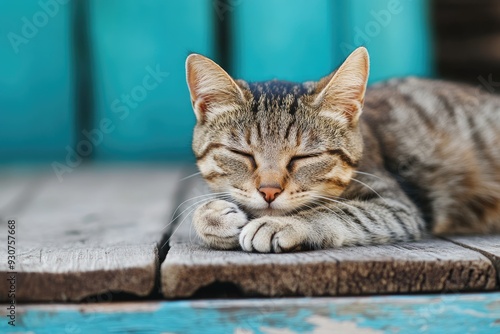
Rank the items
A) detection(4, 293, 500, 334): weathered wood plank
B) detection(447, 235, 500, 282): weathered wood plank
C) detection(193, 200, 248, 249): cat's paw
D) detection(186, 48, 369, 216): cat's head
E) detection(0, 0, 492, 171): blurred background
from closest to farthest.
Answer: detection(4, 293, 500, 334): weathered wood plank, detection(447, 235, 500, 282): weathered wood plank, detection(193, 200, 248, 249): cat's paw, detection(186, 48, 369, 216): cat's head, detection(0, 0, 492, 171): blurred background

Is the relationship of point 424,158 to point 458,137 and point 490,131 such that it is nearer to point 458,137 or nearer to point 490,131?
point 458,137

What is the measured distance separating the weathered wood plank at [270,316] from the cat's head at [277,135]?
1.64 ft

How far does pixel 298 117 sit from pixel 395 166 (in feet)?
2.56

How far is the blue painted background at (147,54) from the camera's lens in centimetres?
557

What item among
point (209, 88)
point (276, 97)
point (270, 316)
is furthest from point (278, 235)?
point (209, 88)

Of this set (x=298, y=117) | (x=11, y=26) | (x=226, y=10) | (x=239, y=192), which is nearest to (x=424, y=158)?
(x=298, y=117)

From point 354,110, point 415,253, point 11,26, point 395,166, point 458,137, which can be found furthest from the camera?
point 11,26

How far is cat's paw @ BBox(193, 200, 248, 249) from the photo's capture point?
2629 mm

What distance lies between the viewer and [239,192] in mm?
2764

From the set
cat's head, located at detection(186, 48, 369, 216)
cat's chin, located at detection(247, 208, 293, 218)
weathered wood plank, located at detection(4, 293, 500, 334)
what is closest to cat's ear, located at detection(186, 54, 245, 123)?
cat's head, located at detection(186, 48, 369, 216)

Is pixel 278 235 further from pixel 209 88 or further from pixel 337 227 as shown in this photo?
pixel 209 88

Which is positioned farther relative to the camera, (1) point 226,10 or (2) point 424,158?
(1) point 226,10

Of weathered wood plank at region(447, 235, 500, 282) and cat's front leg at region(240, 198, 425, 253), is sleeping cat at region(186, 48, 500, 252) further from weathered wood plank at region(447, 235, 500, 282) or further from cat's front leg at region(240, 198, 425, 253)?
weathered wood plank at region(447, 235, 500, 282)

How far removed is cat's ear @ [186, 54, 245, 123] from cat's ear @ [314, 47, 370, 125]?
1.03 ft
